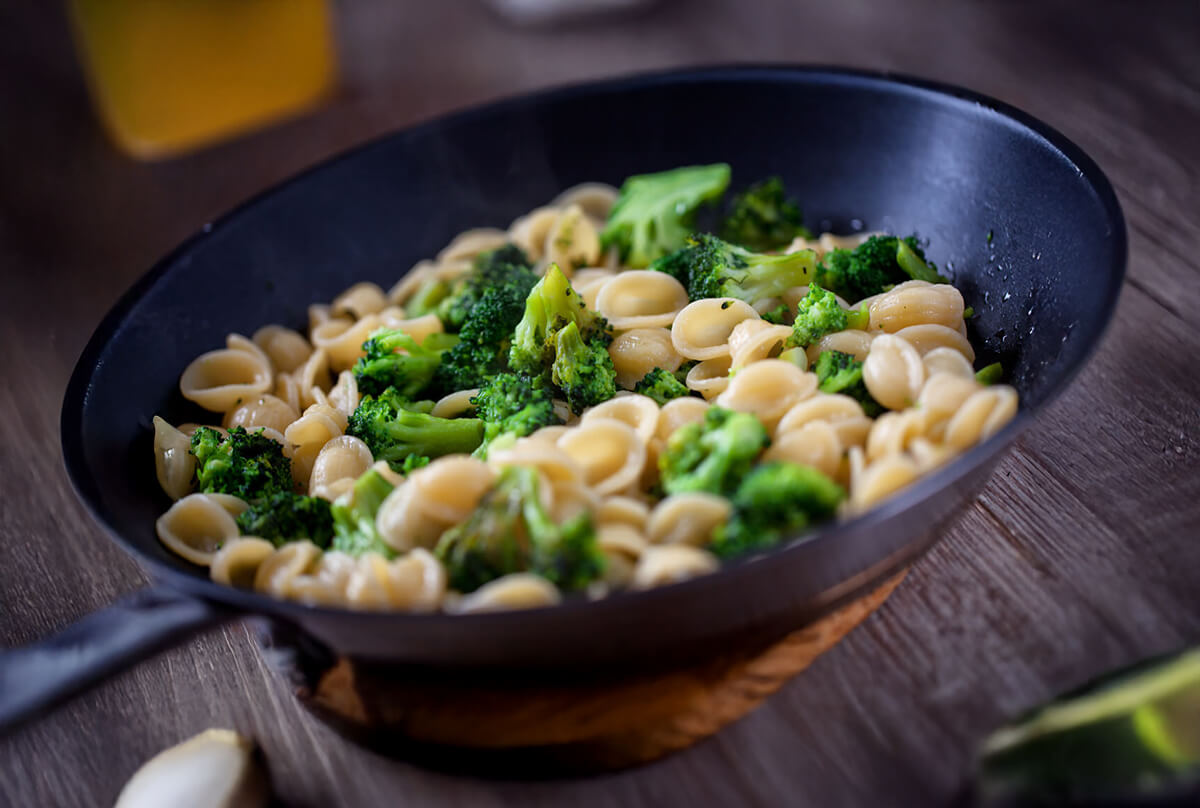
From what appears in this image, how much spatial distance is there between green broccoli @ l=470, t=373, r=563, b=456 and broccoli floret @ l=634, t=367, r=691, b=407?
0.15m

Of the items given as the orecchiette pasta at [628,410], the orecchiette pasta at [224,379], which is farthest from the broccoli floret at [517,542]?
the orecchiette pasta at [224,379]

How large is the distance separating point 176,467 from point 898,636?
1.15 m

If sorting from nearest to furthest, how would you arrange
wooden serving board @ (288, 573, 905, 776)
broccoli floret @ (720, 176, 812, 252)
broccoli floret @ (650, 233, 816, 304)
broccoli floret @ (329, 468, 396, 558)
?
wooden serving board @ (288, 573, 905, 776), broccoli floret @ (329, 468, 396, 558), broccoli floret @ (650, 233, 816, 304), broccoli floret @ (720, 176, 812, 252)

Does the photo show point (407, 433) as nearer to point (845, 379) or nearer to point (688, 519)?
point (688, 519)

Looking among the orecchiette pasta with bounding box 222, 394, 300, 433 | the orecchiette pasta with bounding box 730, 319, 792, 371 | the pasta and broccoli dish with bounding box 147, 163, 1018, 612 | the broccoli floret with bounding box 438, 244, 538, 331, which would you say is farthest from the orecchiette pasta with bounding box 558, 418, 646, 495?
the orecchiette pasta with bounding box 222, 394, 300, 433

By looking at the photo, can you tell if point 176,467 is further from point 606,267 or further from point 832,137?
point 832,137

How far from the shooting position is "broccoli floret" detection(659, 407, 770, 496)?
4.33ft

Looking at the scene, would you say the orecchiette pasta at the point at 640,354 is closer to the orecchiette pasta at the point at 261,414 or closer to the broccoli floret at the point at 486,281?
the broccoli floret at the point at 486,281

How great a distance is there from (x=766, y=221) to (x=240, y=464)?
3.60 ft

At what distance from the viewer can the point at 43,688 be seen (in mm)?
1116

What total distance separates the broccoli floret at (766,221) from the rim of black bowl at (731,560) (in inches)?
10.3

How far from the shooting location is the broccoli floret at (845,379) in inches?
58.8

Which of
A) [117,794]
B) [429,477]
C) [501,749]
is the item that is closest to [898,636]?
[501,749]

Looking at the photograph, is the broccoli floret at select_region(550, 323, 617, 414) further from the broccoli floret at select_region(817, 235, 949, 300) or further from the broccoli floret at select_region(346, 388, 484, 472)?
the broccoli floret at select_region(817, 235, 949, 300)
